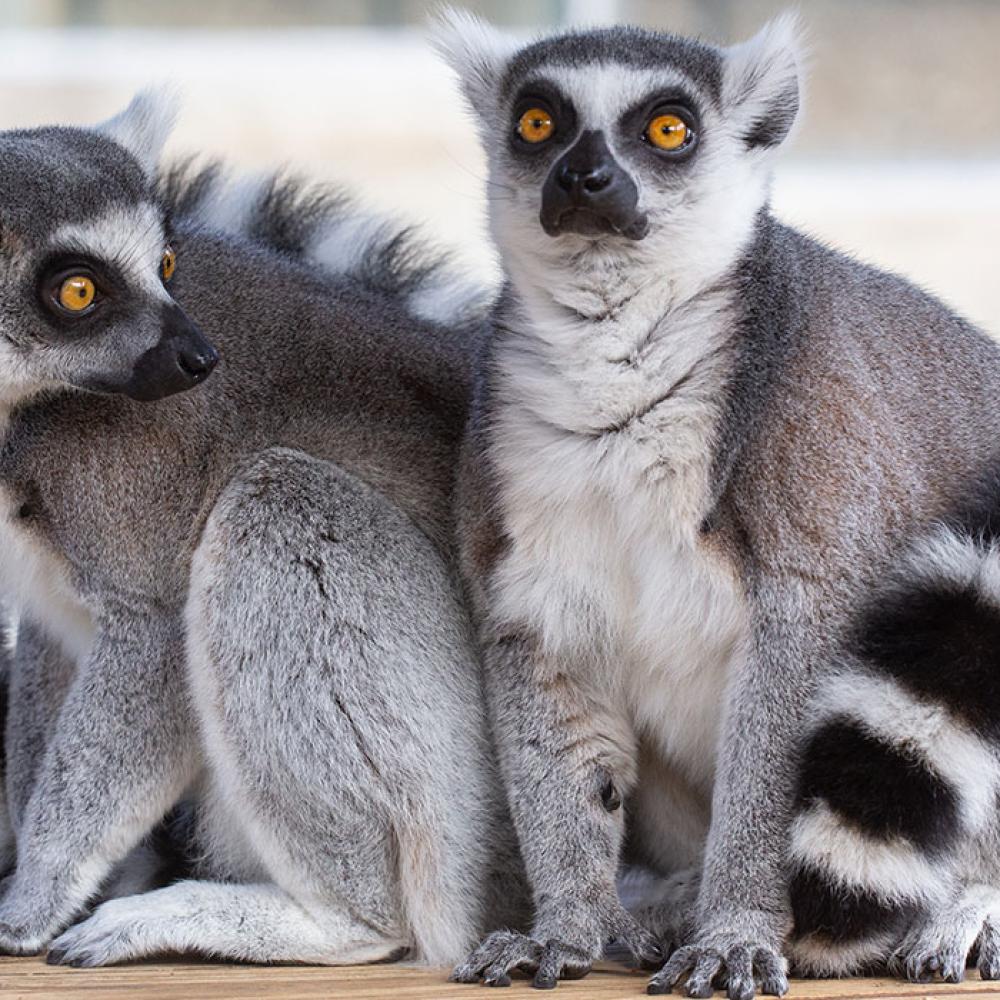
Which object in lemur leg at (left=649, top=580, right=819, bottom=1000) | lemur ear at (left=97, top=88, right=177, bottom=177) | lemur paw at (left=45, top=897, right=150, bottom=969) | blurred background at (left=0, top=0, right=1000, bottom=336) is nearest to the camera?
lemur leg at (left=649, top=580, right=819, bottom=1000)

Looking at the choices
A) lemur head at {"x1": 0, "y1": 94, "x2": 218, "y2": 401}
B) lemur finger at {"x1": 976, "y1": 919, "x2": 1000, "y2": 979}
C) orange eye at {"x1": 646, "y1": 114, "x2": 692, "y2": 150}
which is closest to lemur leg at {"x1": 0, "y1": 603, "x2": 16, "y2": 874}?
lemur head at {"x1": 0, "y1": 94, "x2": 218, "y2": 401}

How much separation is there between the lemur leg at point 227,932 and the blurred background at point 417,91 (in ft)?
22.3

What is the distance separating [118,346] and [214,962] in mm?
1180

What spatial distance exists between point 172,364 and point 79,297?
0.80 ft

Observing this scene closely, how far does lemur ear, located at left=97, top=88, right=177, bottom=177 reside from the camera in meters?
3.90

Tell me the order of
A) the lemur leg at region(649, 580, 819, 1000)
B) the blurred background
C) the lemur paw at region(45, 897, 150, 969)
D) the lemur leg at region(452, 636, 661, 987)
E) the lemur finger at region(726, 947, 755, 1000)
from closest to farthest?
the lemur finger at region(726, 947, 755, 1000) → the lemur leg at region(649, 580, 819, 1000) → the lemur leg at region(452, 636, 661, 987) → the lemur paw at region(45, 897, 150, 969) → the blurred background

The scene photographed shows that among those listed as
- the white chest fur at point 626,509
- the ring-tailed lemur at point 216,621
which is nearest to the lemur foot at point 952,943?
the white chest fur at point 626,509

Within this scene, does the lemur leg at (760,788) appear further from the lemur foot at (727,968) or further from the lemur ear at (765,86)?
the lemur ear at (765,86)

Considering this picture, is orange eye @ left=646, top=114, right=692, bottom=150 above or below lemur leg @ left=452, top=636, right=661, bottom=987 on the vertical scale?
above

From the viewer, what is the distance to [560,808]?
10.8ft

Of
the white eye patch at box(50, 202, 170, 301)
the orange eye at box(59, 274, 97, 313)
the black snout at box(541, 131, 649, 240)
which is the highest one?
the black snout at box(541, 131, 649, 240)

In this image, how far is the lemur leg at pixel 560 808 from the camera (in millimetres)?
3135

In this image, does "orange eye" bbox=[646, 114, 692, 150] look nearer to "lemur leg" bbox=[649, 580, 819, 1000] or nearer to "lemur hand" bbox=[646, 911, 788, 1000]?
"lemur leg" bbox=[649, 580, 819, 1000]

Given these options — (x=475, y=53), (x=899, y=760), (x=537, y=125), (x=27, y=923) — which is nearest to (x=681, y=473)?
(x=899, y=760)
